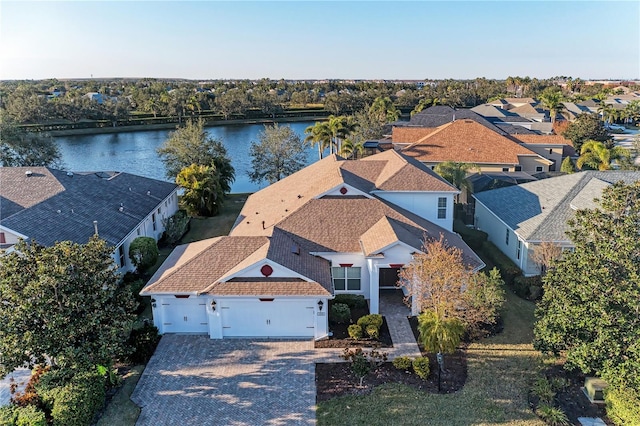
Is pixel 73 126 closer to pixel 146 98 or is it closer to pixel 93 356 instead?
pixel 146 98

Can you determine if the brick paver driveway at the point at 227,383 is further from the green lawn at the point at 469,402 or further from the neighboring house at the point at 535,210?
the neighboring house at the point at 535,210

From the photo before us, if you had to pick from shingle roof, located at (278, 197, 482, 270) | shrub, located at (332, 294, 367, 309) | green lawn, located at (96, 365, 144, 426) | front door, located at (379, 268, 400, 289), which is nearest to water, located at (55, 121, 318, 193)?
shingle roof, located at (278, 197, 482, 270)

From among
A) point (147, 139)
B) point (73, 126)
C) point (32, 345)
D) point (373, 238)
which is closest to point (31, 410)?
point (32, 345)

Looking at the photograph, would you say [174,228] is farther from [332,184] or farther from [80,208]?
[332,184]

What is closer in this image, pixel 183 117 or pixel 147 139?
pixel 147 139

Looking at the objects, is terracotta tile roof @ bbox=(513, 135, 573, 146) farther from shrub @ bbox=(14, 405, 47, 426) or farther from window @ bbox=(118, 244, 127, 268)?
shrub @ bbox=(14, 405, 47, 426)

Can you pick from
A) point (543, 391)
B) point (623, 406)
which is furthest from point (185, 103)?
point (623, 406)

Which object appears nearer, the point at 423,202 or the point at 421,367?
the point at 421,367
